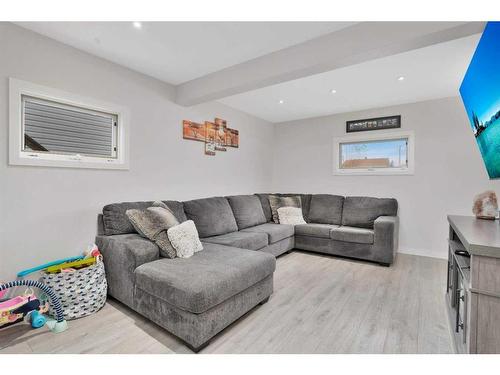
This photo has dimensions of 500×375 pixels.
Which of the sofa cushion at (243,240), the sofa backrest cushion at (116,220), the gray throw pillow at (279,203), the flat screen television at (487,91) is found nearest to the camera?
the flat screen television at (487,91)

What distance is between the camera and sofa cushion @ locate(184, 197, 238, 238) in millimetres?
3055

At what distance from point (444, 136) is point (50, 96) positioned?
4866 mm

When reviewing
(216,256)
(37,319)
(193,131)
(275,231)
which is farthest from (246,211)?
(37,319)

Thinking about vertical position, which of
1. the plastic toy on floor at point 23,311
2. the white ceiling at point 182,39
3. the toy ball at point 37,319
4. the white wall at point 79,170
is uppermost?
the white ceiling at point 182,39

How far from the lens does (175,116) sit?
Answer: 3238mm

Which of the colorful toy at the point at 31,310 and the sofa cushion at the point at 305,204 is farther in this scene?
the sofa cushion at the point at 305,204

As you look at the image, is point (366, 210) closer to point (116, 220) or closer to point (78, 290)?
point (116, 220)

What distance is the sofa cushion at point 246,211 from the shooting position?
3.69 metres

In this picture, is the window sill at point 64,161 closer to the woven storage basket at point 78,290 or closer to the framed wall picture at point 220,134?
the woven storage basket at point 78,290

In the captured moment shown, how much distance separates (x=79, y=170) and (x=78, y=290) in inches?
43.2

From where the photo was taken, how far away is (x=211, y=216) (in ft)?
10.5

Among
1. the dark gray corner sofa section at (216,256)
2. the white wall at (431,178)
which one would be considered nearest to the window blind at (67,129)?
the dark gray corner sofa section at (216,256)

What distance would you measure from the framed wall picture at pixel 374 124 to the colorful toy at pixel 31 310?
452cm
